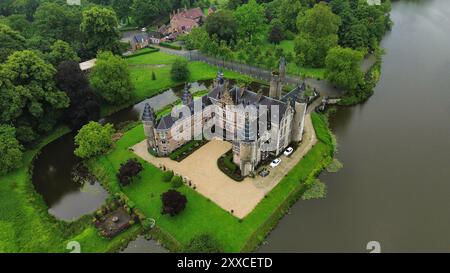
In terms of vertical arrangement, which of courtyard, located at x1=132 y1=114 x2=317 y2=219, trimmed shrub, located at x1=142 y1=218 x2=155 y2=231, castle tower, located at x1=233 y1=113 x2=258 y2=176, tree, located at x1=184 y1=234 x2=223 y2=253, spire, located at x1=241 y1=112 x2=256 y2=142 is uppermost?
spire, located at x1=241 y1=112 x2=256 y2=142

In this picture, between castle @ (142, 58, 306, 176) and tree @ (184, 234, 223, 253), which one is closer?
tree @ (184, 234, 223, 253)

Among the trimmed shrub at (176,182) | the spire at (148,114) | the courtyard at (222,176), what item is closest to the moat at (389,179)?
the courtyard at (222,176)

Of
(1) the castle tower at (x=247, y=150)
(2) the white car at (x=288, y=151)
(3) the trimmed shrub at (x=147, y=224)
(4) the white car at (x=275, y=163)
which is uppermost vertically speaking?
(1) the castle tower at (x=247, y=150)

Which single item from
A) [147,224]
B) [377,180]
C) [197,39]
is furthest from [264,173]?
[197,39]

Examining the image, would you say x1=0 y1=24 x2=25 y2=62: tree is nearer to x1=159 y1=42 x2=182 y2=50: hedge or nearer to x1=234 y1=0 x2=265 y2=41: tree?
x1=159 y1=42 x2=182 y2=50: hedge

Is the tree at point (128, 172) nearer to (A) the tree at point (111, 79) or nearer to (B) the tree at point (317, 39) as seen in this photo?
(A) the tree at point (111, 79)

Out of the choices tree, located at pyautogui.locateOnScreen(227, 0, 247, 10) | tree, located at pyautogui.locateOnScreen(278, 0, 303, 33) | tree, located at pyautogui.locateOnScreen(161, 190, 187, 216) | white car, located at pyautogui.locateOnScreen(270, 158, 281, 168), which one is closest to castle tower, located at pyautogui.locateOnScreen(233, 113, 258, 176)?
white car, located at pyautogui.locateOnScreen(270, 158, 281, 168)
